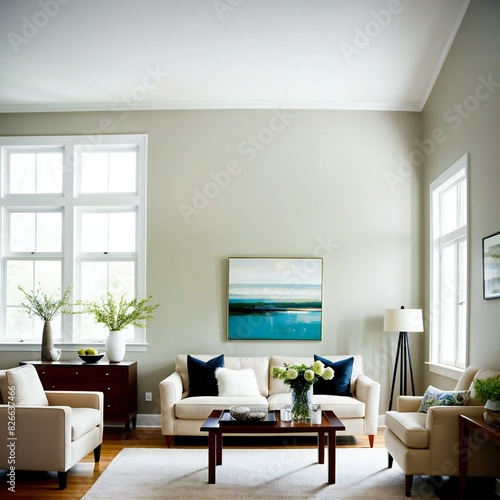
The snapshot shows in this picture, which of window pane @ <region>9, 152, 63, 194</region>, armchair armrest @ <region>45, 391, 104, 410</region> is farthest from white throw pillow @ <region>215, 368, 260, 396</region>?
window pane @ <region>9, 152, 63, 194</region>

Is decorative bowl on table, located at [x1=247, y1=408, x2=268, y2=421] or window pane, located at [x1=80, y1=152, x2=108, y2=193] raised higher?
window pane, located at [x1=80, y1=152, x2=108, y2=193]

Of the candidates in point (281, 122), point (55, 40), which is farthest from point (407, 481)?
point (55, 40)

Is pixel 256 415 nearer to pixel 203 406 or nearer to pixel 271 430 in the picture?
pixel 271 430

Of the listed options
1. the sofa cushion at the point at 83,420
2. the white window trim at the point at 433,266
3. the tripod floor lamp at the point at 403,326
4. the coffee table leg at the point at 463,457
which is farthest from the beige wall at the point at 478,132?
the sofa cushion at the point at 83,420

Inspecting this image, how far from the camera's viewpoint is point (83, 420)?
4.53 m

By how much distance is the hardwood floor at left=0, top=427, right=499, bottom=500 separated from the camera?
13.5ft

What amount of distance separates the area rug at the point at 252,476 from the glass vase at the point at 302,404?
0.43 metres

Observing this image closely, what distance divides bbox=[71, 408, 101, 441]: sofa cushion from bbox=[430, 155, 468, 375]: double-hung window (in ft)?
10.1

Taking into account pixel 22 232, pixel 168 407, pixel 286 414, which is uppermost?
pixel 22 232

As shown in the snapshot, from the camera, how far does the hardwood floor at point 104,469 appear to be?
162 inches

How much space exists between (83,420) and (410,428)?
240 centimetres

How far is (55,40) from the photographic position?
5.43 meters

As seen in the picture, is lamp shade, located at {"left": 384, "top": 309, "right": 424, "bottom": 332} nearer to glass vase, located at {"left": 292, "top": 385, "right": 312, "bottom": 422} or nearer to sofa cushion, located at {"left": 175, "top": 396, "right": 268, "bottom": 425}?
sofa cushion, located at {"left": 175, "top": 396, "right": 268, "bottom": 425}

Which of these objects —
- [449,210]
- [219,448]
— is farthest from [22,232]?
[449,210]
